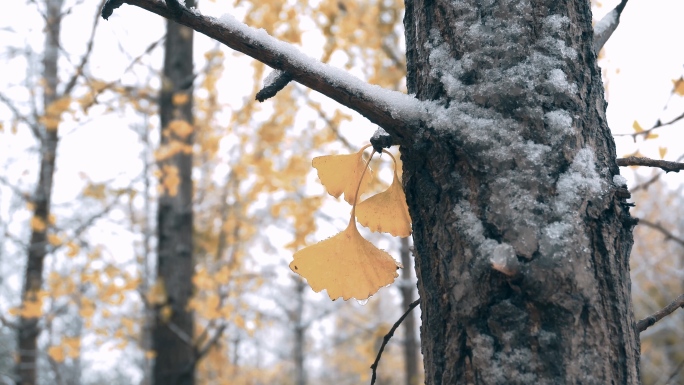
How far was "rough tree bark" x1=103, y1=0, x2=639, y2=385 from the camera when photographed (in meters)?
0.58

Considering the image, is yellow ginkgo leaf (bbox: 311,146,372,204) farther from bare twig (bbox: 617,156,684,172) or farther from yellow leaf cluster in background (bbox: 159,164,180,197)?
yellow leaf cluster in background (bbox: 159,164,180,197)

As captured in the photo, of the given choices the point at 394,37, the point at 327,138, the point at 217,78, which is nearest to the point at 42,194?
the point at 217,78

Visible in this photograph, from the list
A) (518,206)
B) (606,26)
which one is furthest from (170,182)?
(518,206)

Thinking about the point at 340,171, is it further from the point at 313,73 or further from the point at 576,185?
the point at 576,185

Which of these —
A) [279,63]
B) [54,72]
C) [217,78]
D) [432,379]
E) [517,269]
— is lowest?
[432,379]

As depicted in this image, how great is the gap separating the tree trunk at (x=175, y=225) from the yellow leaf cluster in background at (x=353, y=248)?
2646 mm

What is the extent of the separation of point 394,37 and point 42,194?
145 inches

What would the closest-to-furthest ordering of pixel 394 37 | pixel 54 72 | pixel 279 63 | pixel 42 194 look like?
1. pixel 279 63
2. pixel 394 37
3. pixel 42 194
4. pixel 54 72

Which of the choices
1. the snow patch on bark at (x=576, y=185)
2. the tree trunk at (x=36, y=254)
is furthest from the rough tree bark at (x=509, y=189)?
the tree trunk at (x=36, y=254)

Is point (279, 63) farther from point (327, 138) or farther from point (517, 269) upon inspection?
point (327, 138)

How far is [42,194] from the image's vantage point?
491cm

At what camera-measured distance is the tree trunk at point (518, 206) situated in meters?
0.58

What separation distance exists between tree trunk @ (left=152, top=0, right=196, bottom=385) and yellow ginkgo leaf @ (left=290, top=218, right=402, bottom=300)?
8.82 feet

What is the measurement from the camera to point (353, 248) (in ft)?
2.53
